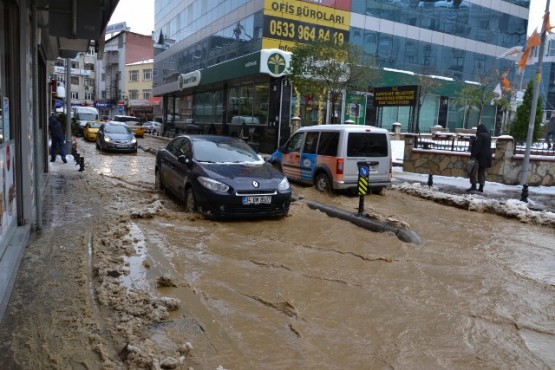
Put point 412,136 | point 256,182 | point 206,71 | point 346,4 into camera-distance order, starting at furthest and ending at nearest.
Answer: point 206,71 < point 346,4 < point 412,136 < point 256,182

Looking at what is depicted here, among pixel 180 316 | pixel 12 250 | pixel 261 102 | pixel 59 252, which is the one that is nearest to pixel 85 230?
pixel 59 252

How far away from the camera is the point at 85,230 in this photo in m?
7.20

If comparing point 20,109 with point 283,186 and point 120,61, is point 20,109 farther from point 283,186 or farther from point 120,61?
point 120,61

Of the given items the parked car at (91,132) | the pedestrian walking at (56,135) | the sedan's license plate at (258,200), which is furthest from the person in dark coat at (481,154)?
the parked car at (91,132)

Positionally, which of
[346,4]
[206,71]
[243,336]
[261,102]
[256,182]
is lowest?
[243,336]

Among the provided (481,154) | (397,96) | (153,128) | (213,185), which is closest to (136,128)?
(153,128)

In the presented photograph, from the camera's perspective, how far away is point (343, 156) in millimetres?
11148

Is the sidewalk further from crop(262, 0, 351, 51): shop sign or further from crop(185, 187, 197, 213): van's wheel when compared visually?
crop(262, 0, 351, 51): shop sign

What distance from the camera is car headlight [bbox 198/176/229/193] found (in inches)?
313

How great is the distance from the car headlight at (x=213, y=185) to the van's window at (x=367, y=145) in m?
4.16

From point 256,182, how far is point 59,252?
130 inches

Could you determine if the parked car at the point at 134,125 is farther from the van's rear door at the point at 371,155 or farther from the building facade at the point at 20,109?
the building facade at the point at 20,109

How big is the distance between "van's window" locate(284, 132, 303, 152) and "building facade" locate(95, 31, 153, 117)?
62.7 meters

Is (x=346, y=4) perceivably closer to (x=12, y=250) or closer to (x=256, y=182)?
(x=256, y=182)
